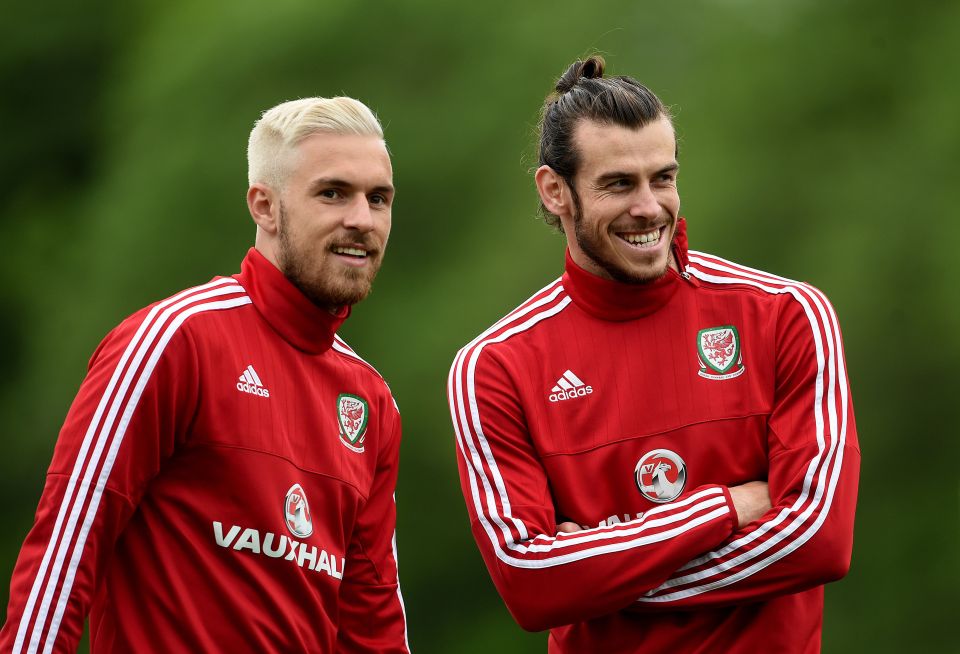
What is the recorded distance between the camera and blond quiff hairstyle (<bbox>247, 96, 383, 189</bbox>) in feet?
8.49

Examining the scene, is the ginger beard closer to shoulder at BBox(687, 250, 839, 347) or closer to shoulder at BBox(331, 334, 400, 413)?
shoulder at BBox(331, 334, 400, 413)

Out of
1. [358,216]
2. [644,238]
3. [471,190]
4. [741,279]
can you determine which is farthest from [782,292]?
[471,190]

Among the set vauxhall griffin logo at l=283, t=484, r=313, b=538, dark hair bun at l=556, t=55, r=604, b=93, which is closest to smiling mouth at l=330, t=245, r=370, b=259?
vauxhall griffin logo at l=283, t=484, r=313, b=538

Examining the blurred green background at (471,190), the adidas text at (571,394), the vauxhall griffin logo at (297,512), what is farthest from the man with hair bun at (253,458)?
the blurred green background at (471,190)

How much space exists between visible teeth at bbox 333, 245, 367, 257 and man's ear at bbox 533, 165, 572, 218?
526 millimetres

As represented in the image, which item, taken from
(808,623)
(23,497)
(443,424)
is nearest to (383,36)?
(443,424)

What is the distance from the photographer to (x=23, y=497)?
19.0ft

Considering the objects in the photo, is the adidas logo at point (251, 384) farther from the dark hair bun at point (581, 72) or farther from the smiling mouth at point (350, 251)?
the dark hair bun at point (581, 72)

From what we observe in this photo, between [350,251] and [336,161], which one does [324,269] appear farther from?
[336,161]

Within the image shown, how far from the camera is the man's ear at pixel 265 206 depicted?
262cm

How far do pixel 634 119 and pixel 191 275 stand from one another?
357 centimetres

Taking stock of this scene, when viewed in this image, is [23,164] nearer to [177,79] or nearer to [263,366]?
[177,79]

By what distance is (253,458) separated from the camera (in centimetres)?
240

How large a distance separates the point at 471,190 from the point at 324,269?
3.26 m
